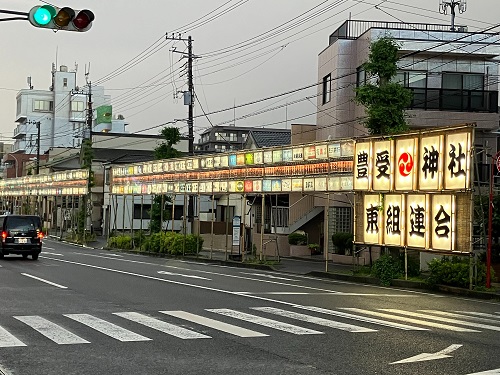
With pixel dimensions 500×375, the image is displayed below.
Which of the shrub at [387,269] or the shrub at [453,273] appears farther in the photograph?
the shrub at [387,269]

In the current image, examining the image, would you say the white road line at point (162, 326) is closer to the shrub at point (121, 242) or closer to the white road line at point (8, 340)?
the white road line at point (8, 340)

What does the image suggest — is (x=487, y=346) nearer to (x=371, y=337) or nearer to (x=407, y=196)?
(x=371, y=337)

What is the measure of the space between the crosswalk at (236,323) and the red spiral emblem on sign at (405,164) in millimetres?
8417

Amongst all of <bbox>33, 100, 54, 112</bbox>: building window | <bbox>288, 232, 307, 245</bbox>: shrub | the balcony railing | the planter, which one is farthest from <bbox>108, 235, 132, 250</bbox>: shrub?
<bbox>33, 100, 54, 112</bbox>: building window

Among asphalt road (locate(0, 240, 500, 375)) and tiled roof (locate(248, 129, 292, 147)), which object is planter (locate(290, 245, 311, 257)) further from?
asphalt road (locate(0, 240, 500, 375))

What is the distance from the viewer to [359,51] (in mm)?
38031

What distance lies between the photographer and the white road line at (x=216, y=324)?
11.7 metres

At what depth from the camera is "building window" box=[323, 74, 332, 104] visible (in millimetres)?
39878

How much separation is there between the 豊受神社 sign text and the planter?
12625mm

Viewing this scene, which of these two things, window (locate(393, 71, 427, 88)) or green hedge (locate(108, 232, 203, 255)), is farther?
green hedge (locate(108, 232, 203, 255))

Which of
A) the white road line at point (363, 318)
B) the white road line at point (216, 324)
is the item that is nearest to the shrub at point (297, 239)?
the white road line at point (363, 318)

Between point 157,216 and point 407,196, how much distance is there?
92.1ft

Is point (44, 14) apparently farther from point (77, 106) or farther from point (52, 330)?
point (77, 106)

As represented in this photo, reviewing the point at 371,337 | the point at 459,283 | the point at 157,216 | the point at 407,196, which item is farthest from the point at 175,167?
the point at 371,337
